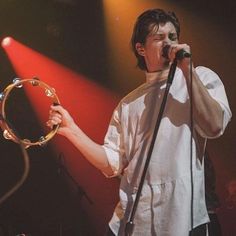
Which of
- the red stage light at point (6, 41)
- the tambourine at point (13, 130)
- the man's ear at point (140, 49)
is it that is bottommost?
the tambourine at point (13, 130)

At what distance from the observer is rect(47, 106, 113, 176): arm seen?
5.84ft

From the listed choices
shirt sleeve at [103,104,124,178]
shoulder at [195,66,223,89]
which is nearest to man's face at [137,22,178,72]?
shoulder at [195,66,223,89]

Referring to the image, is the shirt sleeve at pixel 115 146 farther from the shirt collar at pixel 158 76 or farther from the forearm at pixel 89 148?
the shirt collar at pixel 158 76

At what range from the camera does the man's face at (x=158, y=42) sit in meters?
1.75

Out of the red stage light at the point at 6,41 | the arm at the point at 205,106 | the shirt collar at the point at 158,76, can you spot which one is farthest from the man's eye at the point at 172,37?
the red stage light at the point at 6,41

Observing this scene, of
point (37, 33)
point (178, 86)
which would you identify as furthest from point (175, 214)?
point (37, 33)

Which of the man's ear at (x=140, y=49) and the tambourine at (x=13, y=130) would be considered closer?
the tambourine at (x=13, y=130)

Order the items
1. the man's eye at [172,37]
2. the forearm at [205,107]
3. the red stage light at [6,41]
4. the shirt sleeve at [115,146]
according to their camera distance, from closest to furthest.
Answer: the forearm at [205,107]
the man's eye at [172,37]
the shirt sleeve at [115,146]
the red stage light at [6,41]

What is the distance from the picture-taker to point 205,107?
4.81 ft

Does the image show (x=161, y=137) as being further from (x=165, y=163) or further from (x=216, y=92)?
(x=216, y=92)

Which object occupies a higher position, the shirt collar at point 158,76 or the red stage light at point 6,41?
the red stage light at point 6,41

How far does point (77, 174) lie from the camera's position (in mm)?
4336

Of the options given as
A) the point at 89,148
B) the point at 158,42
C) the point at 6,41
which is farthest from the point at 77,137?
the point at 6,41

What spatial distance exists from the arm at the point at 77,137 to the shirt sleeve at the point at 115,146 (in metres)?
0.02
